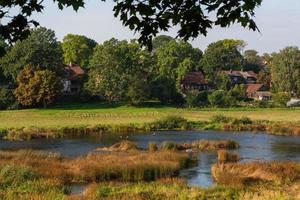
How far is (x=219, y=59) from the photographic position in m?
140

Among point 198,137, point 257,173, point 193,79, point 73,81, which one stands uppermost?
point 193,79

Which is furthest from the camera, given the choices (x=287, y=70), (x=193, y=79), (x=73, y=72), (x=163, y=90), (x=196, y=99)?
(x=193, y=79)

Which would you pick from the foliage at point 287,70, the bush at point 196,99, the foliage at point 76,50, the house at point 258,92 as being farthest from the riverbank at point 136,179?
the foliage at point 76,50

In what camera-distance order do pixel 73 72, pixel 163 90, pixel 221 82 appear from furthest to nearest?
pixel 221 82, pixel 73 72, pixel 163 90

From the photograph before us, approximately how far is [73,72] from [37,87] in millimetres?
27321

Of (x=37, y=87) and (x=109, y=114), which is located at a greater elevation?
(x=37, y=87)

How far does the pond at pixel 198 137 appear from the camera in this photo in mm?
32625

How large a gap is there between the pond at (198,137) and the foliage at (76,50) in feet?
234

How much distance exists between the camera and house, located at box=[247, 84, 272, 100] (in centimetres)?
12456

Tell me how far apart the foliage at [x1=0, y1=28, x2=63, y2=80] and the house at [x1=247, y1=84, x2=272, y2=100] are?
5132 cm

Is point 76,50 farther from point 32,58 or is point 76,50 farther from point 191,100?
point 191,100

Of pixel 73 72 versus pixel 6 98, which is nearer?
pixel 6 98

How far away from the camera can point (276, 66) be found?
11525 centimetres

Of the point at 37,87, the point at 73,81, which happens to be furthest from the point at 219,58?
the point at 37,87
